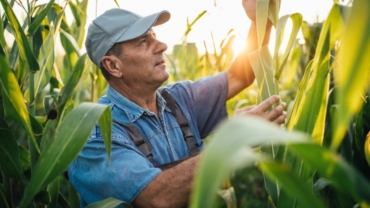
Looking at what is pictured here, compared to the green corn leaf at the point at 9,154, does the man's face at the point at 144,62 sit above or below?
above

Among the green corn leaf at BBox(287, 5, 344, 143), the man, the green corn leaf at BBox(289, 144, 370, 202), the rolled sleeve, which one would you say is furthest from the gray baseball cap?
the green corn leaf at BBox(289, 144, 370, 202)

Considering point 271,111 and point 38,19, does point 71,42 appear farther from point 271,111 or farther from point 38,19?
point 271,111

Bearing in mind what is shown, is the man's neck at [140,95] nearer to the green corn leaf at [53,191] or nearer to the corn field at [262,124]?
the corn field at [262,124]

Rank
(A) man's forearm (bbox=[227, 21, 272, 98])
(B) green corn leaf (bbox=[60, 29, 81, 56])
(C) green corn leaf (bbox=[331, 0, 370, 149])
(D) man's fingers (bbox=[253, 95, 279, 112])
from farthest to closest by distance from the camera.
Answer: (A) man's forearm (bbox=[227, 21, 272, 98])
(B) green corn leaf (bbox=[60, 29, 81, 56])
(D) man's fingers (bbox=[253, 95, 279, 112])
(C) green corn leaf (bbox=[331, 0, 370, 149])

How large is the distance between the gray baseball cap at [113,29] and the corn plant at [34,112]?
0.07 m

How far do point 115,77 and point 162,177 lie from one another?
1.55 feet

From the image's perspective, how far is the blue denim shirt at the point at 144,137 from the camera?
1.36m

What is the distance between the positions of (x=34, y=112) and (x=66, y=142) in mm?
619

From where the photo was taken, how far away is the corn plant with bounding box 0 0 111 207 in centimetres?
83

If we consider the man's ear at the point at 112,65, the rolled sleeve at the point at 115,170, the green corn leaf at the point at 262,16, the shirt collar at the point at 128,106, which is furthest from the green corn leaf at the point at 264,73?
the man's ear at the point at 112,65

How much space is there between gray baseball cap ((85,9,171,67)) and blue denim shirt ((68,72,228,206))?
140 mm

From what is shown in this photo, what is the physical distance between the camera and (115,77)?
66.8 inches

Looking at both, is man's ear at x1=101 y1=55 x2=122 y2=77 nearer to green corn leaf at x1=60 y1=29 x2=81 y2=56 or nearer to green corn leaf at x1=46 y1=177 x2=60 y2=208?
green corn leaf at x1=60 y1=29 x2=81 y2=56

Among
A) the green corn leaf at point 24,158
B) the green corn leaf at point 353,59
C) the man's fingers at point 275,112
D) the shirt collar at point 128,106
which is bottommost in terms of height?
the green corn leaf at point 24,158
